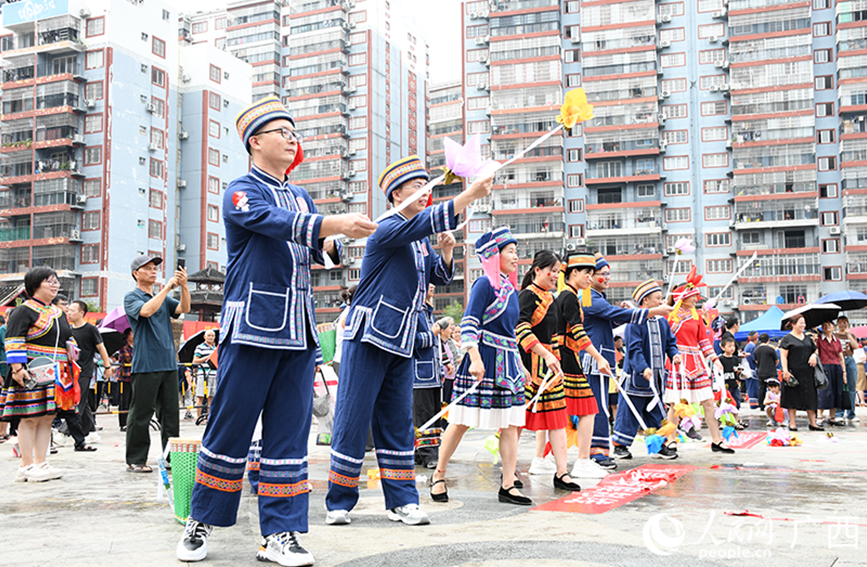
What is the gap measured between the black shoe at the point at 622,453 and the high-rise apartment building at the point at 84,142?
48661mm

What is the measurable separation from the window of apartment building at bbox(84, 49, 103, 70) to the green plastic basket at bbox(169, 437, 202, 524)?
54.7 meters

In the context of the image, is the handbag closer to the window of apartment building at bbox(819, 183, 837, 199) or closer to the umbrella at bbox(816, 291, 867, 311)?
the umbrella at bbox(816, 291, 867, 311)

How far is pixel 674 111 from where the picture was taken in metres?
58.1

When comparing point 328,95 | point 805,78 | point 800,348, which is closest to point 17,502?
→ point 800,348

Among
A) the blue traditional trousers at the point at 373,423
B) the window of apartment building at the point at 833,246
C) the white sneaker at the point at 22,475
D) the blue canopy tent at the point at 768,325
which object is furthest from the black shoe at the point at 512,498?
the window of apartment building at the point at 833,246

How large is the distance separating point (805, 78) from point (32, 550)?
2408 inches

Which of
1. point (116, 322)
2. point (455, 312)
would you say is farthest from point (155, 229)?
point (116, 322)

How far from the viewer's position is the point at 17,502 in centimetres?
539

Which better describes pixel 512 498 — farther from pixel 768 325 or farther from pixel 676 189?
pixel 676 189

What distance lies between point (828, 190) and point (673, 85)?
44.4 ft

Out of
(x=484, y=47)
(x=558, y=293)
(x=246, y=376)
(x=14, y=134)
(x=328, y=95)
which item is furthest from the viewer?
(x=328, y=95)

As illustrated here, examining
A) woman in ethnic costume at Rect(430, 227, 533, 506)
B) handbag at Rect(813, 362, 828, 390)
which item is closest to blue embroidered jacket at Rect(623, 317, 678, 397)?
woman in ethnic costume at Rect(430, 227, 533, 506)

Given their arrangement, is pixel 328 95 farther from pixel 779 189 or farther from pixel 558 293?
pixel 558 293

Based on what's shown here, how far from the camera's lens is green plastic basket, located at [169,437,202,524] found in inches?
167
